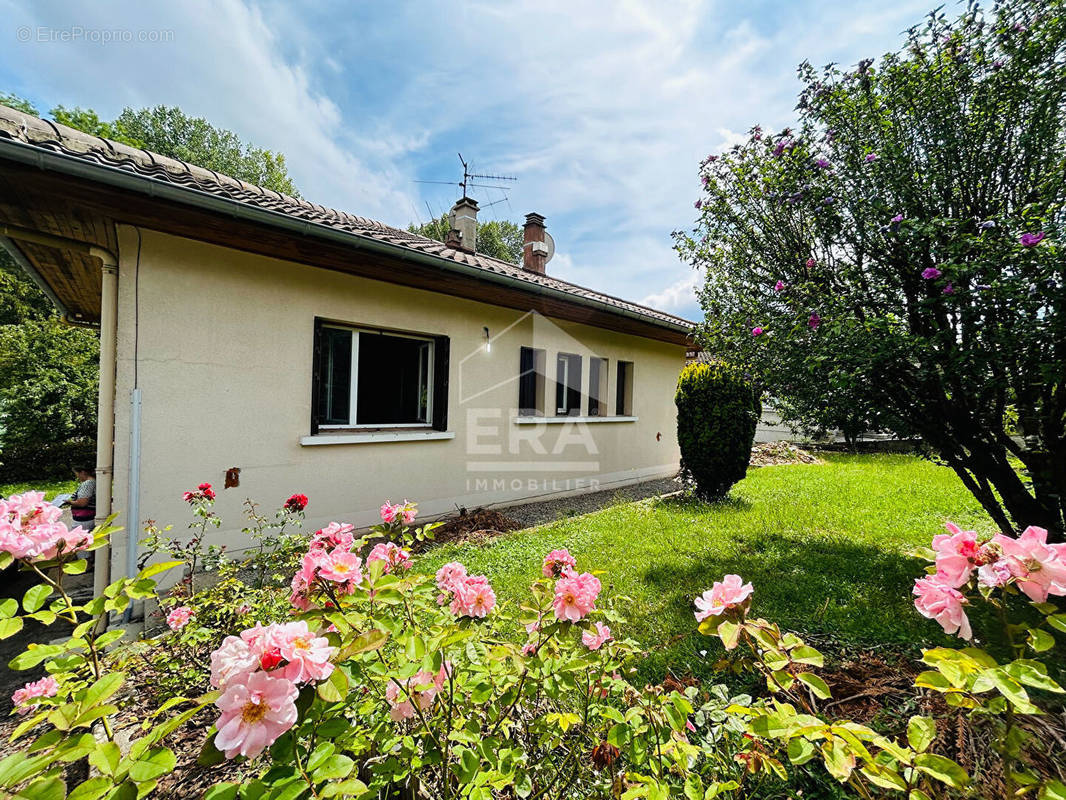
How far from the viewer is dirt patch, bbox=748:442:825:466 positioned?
12023mm

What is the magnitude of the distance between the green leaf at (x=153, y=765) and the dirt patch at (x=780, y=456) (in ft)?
41.9

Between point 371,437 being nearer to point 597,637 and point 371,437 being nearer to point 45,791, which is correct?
point 597,637

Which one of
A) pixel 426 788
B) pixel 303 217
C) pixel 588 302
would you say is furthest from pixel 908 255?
pixel 303 217

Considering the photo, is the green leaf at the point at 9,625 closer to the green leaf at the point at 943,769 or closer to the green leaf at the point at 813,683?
the green leaf at the point at 813,683

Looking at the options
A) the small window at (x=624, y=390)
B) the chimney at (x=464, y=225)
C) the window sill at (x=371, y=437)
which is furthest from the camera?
the chimney at (x=464, y=225)

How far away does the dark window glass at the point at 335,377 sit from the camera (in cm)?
547

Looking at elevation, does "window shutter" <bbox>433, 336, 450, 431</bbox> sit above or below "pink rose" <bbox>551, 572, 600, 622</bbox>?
above

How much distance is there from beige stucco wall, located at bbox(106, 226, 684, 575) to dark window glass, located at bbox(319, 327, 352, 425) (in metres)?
0.28

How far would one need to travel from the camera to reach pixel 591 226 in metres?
12.1

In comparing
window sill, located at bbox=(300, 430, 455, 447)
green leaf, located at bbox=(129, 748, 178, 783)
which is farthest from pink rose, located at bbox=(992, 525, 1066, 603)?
window sill, located at bbox=(300, 430, 455, 447)

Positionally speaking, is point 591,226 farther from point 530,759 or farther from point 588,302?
point 530,759

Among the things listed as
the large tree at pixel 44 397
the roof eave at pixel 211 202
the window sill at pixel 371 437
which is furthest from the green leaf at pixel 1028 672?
the large tree at pixel 44 397

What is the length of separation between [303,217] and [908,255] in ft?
20.4

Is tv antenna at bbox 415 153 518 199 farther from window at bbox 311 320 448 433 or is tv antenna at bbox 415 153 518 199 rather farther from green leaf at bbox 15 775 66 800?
green leaf at bbox 15 775 66 800
